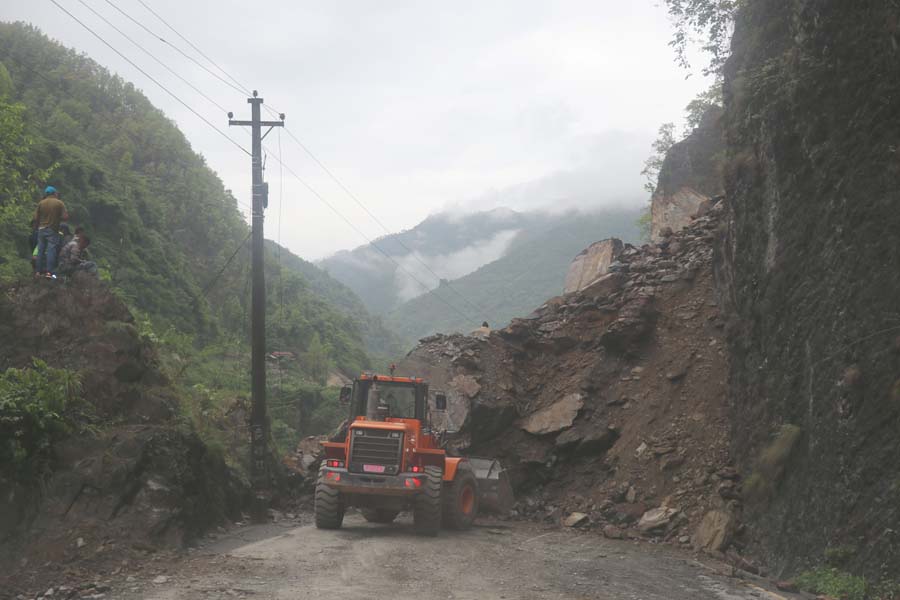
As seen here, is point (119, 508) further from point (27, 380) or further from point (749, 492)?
point (749, 492)

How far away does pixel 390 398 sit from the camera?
15.4 metres

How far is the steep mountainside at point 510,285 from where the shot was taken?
4919 inches

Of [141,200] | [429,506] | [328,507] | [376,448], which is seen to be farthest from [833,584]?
[141,200]

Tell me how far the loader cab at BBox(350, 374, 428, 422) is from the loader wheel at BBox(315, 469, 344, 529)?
1613 mm

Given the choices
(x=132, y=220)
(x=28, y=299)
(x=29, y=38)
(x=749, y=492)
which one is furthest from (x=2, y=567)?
(x=29, y=38)

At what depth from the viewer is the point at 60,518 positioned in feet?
36.0

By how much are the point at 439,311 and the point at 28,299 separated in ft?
439

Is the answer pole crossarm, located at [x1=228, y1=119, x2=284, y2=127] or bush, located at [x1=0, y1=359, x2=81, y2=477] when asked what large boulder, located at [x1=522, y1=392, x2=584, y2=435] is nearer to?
pole crossarm, located at [x1=228, y1=119, x2=284, y2=127]

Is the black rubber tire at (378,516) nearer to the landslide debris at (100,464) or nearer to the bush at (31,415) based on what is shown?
the landslide debris at (100,464)

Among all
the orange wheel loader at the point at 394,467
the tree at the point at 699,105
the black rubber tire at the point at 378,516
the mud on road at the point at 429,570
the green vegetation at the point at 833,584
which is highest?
the tree at the point at 699,105

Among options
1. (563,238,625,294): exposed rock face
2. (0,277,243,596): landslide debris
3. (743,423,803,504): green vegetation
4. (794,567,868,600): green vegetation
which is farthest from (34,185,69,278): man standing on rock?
(563,238,625,294): exposed rock face

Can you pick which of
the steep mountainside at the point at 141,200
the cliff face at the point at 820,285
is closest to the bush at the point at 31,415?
the cliff face at the point at 820,285

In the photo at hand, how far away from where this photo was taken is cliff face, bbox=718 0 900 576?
9.28m

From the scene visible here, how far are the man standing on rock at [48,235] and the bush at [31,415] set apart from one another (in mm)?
2578
